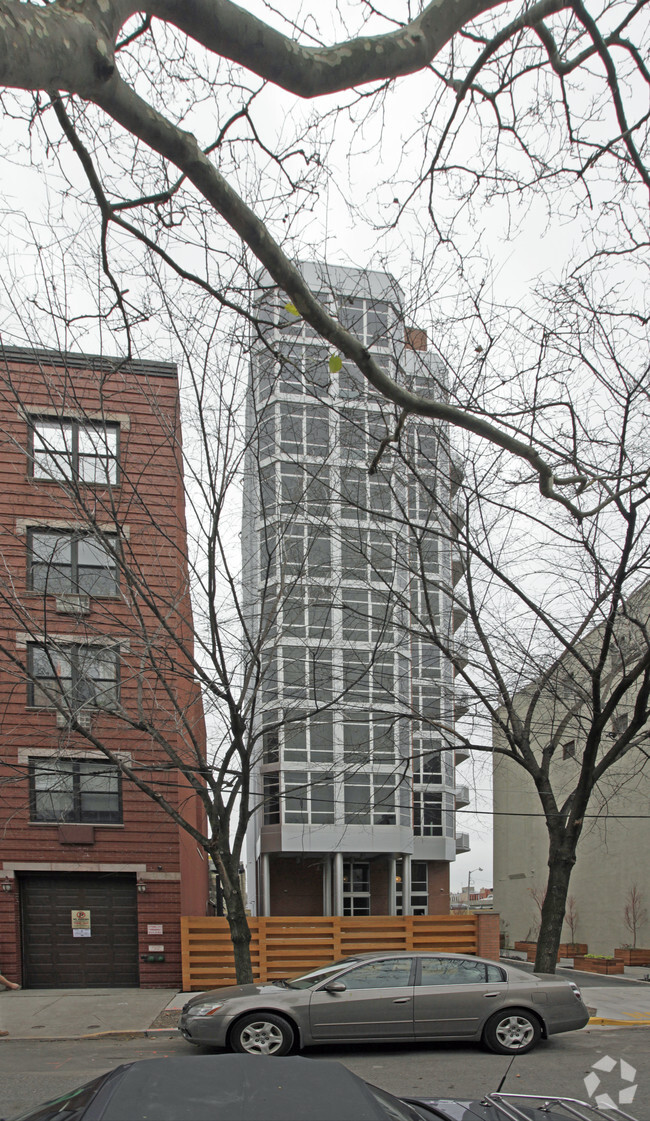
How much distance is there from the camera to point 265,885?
1345 inches

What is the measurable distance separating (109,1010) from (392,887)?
21.8 metres

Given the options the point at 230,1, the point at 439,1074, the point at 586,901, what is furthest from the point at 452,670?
the point at 586,901

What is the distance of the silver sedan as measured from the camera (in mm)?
9391

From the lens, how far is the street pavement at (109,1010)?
40.4ft

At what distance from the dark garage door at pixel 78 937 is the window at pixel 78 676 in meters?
3.72

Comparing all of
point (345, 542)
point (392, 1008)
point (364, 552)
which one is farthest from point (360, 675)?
point (392, 1008)

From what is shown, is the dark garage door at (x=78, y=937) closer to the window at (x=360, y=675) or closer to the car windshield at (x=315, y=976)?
the window at (x=360, y=675)

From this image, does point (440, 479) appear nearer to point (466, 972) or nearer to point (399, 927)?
point (466, 972)

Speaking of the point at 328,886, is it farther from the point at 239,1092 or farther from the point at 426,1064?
the point at 239,1092

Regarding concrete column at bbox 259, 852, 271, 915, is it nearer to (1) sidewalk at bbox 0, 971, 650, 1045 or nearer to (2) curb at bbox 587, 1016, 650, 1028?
(1) sidewalk at bbox 0, 971, 650, 1045

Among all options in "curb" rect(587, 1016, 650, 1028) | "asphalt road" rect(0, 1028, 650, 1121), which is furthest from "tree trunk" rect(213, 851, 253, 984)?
"curb" rect(587, 1016, 650, 1028)

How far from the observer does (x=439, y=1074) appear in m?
8.61

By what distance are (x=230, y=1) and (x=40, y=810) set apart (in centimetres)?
1621

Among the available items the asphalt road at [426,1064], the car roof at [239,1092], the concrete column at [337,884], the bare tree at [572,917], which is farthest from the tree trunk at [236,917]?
the bare tree at [572,917]
